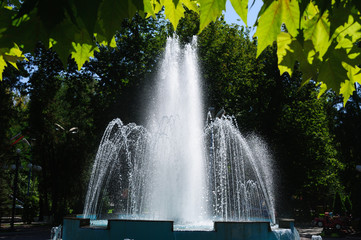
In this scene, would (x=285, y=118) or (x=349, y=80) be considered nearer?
(x=349, y=80)

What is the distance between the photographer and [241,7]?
6.61 ft

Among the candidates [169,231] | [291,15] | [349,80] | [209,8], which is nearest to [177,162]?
[169,231]

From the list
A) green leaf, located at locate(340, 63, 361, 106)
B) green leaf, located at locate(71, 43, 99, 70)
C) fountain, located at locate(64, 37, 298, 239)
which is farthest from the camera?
fountain, located at locate(64, 37, 298, 239)

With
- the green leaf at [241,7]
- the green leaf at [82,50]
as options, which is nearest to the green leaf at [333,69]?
the green leaf at [241,7]

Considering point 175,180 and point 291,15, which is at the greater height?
point 175,180

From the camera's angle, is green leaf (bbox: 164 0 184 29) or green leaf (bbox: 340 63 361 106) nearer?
green leaf (bbox: 164 0 184 29)

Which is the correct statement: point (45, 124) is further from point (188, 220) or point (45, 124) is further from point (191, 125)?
point (188, 220)

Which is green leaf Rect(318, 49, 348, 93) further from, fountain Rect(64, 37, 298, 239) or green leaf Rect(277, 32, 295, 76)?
fountain Rect(64, 37, 298, 239)

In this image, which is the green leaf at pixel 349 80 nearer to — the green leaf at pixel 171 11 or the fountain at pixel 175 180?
the green leaf at pixel 171 11

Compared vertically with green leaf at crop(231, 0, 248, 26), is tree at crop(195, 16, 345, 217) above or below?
above

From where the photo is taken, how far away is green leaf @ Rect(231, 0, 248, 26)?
2.00m

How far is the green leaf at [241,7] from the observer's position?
2.00 meters

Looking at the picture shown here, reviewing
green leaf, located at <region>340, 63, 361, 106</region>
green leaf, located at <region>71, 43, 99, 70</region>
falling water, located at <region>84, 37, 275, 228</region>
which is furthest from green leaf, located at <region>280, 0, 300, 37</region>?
falling water, located at <region>84, 37, 275, 228</region>

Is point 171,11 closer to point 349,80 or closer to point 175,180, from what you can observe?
point 349,80
